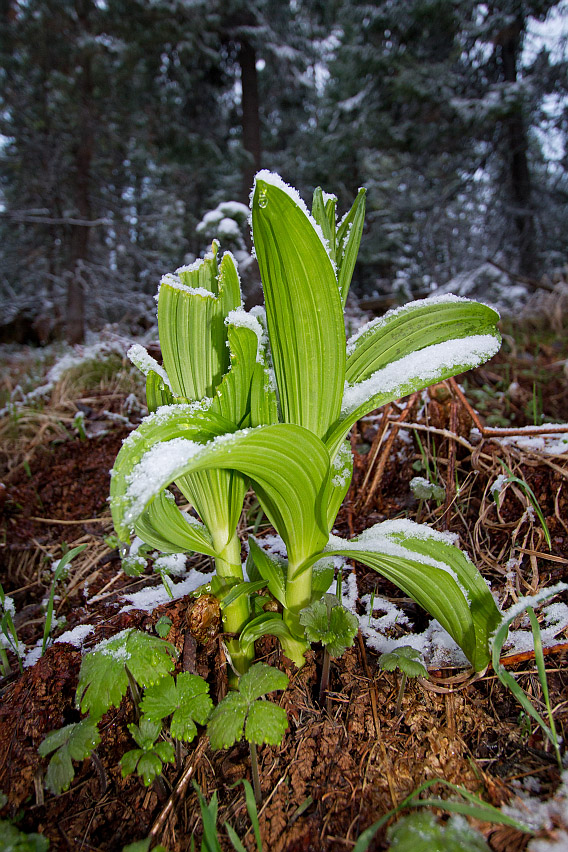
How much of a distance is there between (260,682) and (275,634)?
0.13 meters

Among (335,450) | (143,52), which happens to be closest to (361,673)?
(335,450)

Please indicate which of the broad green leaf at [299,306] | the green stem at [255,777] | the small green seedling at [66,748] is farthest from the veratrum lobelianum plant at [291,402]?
the small green seedling at [66,748]

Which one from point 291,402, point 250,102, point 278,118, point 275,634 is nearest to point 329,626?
point 275,634

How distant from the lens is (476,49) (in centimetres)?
632

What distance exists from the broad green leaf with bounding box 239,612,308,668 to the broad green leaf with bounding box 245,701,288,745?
154mm

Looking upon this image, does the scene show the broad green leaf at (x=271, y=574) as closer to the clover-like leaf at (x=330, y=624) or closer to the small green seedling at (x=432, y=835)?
the clover-like leaf at (x=330, y=624)

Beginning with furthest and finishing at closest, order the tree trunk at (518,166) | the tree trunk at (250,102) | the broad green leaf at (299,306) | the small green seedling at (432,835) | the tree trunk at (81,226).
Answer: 1. the tree trunk at (250,102)
2. the tree trunk at (81,226)
3. the tree trunk at (518,166)
4. the broad green leaf at (299,306)
5. the small green seedling at (432,835)

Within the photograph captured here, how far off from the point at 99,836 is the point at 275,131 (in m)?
12.2

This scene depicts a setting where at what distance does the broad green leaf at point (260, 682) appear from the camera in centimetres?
89

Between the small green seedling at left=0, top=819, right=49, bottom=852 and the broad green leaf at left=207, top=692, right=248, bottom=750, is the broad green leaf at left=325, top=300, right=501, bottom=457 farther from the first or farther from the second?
the small green seedling at left=0, top=819, right=49, bottom=852

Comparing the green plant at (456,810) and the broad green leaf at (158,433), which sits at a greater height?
the broad green leaf at (158,433)

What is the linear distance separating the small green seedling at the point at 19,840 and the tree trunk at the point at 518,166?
778 centimetres

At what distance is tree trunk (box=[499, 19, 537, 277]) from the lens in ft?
20.2

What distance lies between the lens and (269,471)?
2.87 ft
